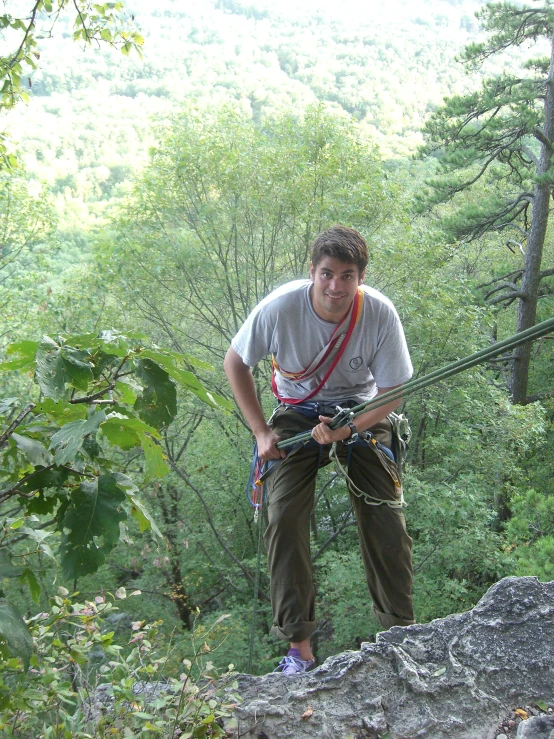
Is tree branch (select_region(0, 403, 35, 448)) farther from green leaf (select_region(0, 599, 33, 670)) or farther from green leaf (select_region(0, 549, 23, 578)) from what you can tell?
green leaf (select_region(0, 599, 33, 670))

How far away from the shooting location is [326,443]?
2.74m

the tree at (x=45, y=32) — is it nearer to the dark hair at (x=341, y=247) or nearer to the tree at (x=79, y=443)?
the dark hair at (x=341, y=247)

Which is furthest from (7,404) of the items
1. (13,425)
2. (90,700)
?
(90,700)

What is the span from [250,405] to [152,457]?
1.43 metres

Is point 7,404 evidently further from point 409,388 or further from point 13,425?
point 409,388

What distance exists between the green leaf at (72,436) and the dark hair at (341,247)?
1457mm

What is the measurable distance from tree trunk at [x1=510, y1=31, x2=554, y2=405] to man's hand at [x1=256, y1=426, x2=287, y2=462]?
11.0 metres

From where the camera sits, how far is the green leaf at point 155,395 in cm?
165

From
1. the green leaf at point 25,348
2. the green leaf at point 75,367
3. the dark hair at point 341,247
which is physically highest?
the dark hair at point 341,247

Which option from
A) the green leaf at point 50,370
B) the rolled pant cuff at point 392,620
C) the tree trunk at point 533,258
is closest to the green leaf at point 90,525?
the green leaf at point 50,370

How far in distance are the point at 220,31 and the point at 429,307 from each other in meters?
82.0

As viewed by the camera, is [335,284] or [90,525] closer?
[90,525]

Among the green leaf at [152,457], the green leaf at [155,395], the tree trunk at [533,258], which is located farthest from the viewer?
the tree trunk at [533,258]

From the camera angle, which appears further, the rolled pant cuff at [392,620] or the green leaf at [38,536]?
the rolled pant cuff at [392,620]
